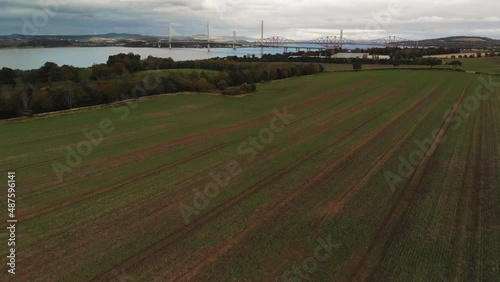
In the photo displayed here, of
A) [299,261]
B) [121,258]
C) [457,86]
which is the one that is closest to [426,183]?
[299,261]

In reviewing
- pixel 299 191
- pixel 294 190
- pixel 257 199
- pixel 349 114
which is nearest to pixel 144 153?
pixel 257 199

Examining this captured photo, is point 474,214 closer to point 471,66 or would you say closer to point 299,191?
point 299,191

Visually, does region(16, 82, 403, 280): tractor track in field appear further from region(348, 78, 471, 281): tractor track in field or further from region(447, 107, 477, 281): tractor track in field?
region(447, 107, 477, 281): tractor track in field

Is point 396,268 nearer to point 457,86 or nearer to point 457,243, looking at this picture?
point 457,243

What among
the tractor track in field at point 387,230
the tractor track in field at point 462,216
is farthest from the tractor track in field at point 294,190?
the tractor track in field at point 462,216

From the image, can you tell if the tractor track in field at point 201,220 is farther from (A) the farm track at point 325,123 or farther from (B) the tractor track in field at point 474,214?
(B) the tractor track in field at point 474,214

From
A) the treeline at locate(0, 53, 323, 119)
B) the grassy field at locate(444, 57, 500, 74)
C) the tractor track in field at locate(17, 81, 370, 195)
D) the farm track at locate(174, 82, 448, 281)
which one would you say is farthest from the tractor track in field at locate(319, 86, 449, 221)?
the grassy field at locate(444, 57, 500, 74)
